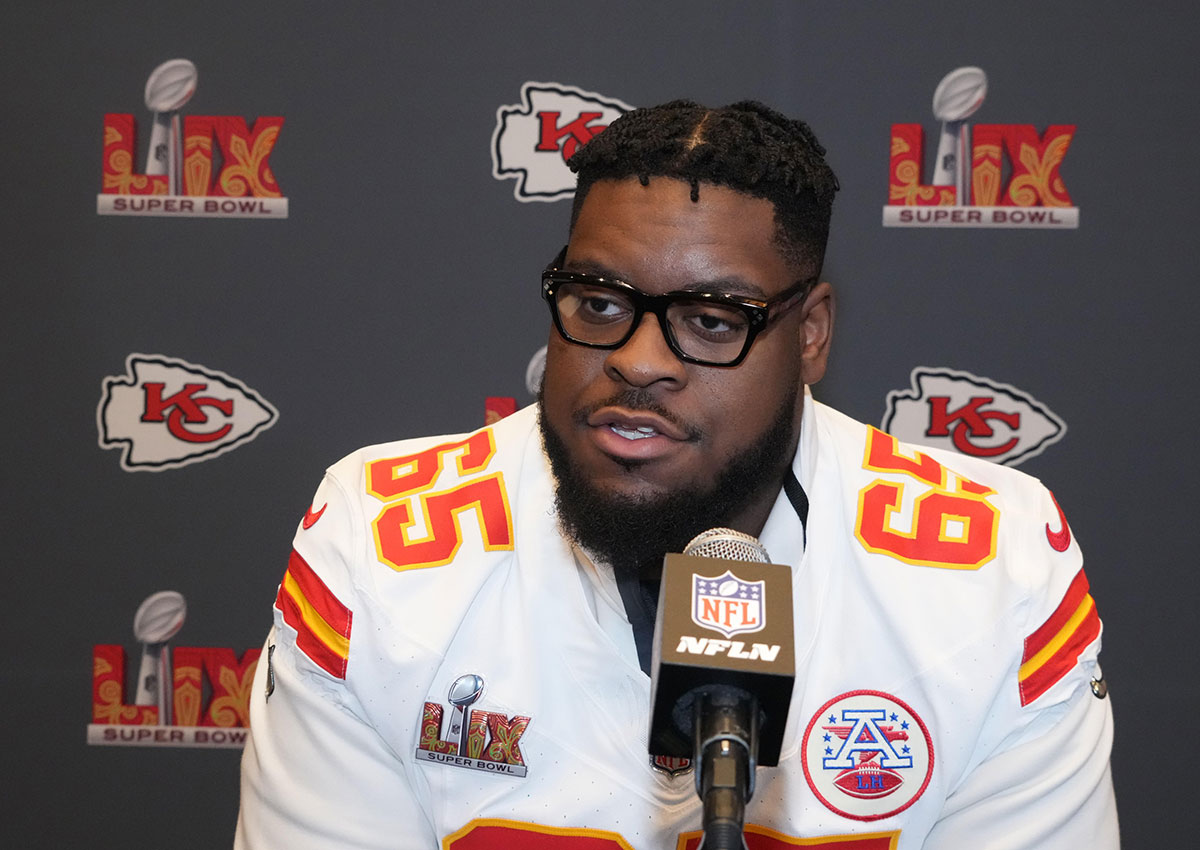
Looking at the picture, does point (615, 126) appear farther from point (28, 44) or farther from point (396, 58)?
point (28, 44)

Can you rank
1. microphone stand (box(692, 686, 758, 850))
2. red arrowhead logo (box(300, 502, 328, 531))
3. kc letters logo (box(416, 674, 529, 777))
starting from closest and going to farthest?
1. microphone stand (box(692, 686, 758, 850))
2. kc letters logo (box(416, 674, 529, 777))
3. red arrowhead logo (box(300, 502, 328, 531))

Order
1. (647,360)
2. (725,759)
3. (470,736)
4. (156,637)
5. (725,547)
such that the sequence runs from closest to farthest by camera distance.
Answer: (725,759)
(725,547)
(647,360)
(470,736)
(156,637)

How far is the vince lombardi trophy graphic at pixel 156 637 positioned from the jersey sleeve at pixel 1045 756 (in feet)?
4.70

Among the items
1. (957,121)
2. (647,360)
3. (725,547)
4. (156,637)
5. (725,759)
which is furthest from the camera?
(156,637)

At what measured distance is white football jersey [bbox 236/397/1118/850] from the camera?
1.30 m

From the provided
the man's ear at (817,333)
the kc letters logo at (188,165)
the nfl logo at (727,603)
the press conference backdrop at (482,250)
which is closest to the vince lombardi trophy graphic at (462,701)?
the man's ear at (817,333)

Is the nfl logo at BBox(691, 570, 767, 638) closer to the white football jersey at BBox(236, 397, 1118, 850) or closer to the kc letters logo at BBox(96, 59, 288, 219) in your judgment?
the white football jersey at BBox(236, 397, 1118, 850)

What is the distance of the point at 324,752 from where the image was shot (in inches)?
51.0

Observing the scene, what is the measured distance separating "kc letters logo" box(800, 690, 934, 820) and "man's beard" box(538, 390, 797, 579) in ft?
0.79

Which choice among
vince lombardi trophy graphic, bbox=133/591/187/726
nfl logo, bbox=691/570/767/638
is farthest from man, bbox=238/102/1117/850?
vince lombardi trophy graphic, bbox=133/591/187/726

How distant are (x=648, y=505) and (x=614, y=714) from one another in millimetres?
246

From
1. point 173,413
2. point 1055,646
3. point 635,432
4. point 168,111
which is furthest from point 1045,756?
point 168,111

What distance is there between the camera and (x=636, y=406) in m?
1.21

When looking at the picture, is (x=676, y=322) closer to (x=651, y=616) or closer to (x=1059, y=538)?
(x=651, y=616)
